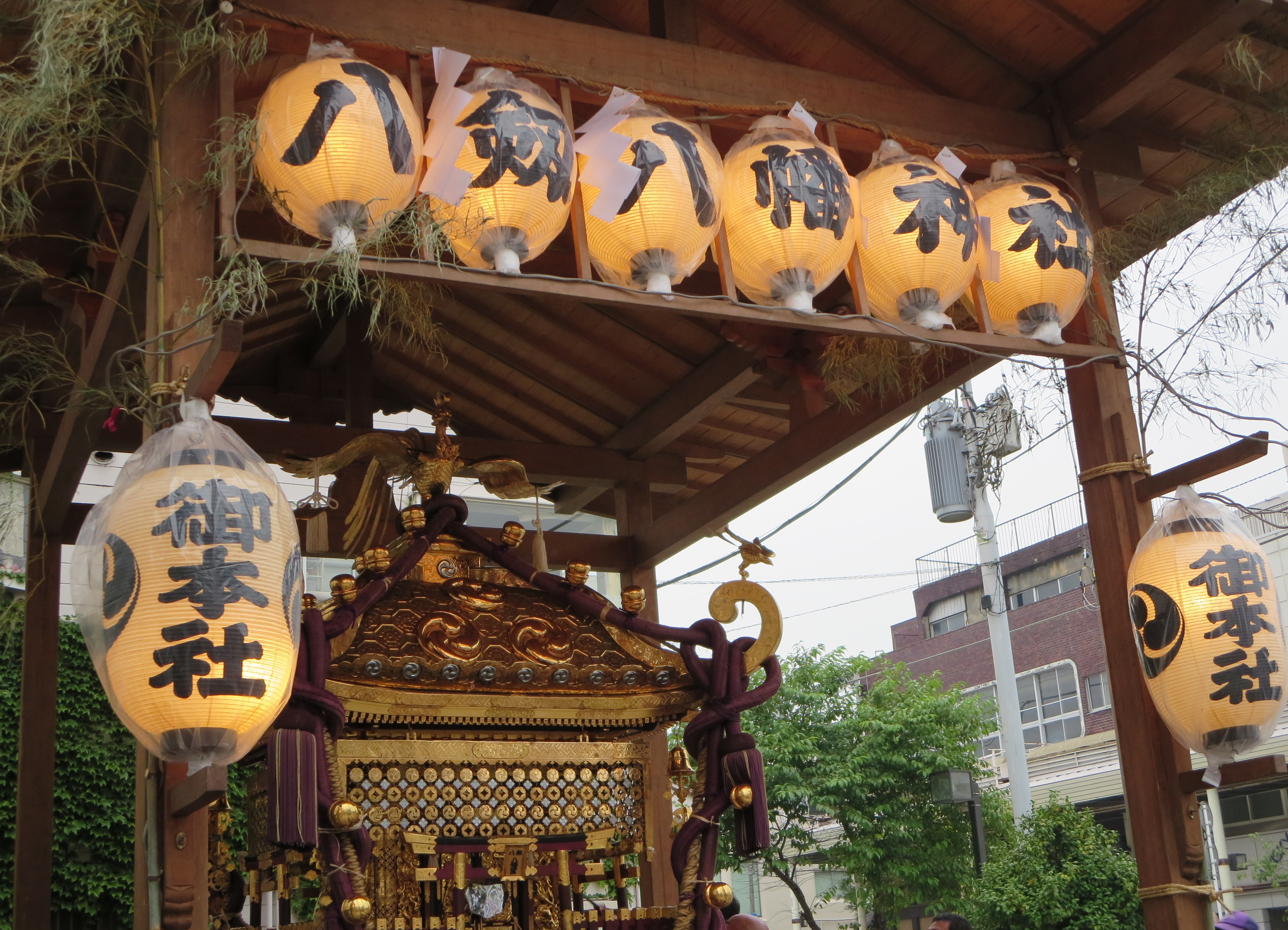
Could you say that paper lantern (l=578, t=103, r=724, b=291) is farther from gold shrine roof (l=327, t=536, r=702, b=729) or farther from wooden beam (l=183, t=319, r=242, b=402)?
gold shrine roof (l=327, t=536, r=702, b=729)

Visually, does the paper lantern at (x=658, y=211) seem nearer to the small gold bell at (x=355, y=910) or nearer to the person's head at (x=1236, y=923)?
the small gold bell at (x=355, y=910)

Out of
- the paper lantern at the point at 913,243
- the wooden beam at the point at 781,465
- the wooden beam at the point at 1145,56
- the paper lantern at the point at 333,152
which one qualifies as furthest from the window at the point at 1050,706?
→ the paper lantern at the point at 333,152

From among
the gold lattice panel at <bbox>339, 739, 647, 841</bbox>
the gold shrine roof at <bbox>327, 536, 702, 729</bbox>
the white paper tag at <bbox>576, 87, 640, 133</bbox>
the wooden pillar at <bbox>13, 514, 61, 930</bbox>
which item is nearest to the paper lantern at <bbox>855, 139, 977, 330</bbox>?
the white paper tag at <bbox>576, 87, 640, 133</bbox>

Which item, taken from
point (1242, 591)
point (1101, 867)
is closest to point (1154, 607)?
point (1242, 591)

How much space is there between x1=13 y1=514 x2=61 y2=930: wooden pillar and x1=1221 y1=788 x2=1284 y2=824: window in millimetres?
15099

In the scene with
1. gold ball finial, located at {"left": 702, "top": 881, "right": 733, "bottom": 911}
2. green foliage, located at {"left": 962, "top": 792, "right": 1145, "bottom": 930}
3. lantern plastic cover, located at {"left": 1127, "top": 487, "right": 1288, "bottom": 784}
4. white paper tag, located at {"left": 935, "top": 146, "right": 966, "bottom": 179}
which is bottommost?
green foliage, located at {"left": 962, "top": 792, "right": 1145, "bottom": 930}

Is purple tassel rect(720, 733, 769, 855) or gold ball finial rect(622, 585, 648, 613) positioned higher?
gold ball finial rect(622, 585, 648, 613)

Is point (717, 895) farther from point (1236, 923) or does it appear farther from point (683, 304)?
point (1236, 923)

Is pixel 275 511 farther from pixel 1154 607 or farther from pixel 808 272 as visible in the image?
pixel 1154 607

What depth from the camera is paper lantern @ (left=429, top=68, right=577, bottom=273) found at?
3557 millimetres

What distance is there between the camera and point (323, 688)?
3818 mm

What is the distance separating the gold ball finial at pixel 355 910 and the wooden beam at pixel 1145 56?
365 cm

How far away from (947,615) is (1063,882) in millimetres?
15055

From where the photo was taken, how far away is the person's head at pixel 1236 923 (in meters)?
5.20
